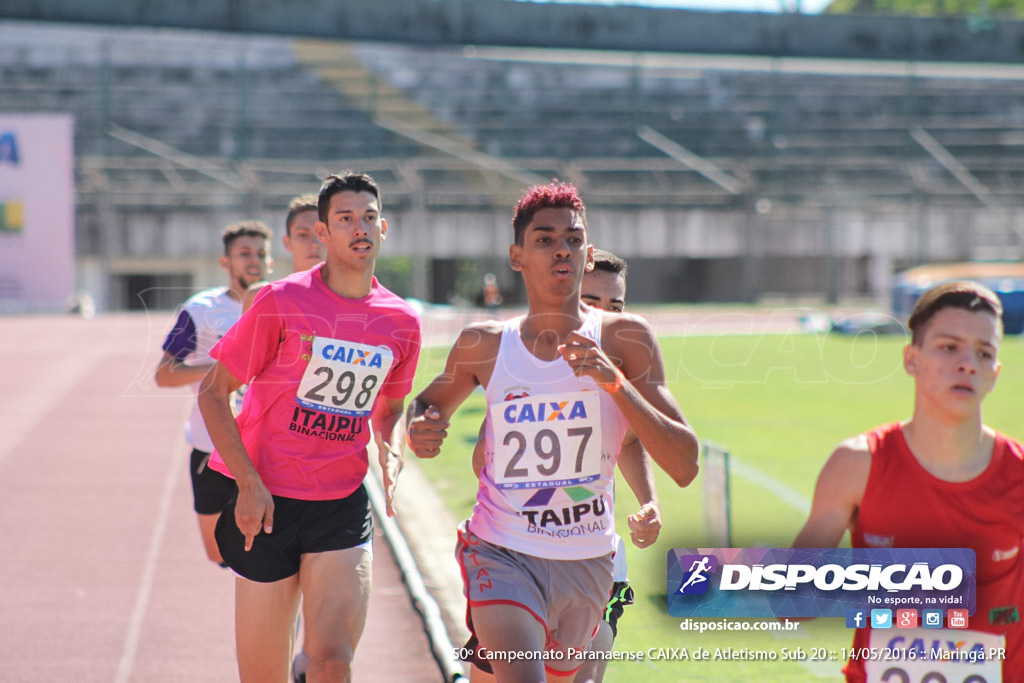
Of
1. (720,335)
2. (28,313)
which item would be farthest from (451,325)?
(28,313)

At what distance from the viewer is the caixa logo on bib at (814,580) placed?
3.05 m

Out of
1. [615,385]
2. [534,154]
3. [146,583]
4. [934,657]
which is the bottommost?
[146,583]

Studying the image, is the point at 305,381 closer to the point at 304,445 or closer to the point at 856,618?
the point at 304,445

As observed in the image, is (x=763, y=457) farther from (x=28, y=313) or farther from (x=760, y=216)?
(x=760, y=216)

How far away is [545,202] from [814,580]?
1515 millimetres

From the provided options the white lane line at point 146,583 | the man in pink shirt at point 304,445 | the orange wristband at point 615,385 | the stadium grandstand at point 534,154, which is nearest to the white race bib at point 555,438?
the orange wristband at point 615,385

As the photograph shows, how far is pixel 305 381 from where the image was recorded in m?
4.46

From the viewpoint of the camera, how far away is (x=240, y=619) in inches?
175

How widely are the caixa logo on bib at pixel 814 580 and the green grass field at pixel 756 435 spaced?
6.8 inches

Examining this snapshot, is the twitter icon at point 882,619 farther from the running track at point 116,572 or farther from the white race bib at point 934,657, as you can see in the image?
A: the running track at point 116,572

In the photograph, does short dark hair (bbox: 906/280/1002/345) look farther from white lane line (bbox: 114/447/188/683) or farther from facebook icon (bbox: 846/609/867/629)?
white lane line (bbox: 114/447/188/683)

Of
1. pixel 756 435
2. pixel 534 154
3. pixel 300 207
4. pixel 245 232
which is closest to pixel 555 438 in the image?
pixel 300 207

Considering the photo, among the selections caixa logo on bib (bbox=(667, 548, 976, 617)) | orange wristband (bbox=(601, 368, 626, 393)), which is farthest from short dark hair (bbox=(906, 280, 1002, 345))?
orange wristband (bbox=(601, 368, 626, 393))

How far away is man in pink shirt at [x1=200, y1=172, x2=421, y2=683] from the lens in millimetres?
4367
